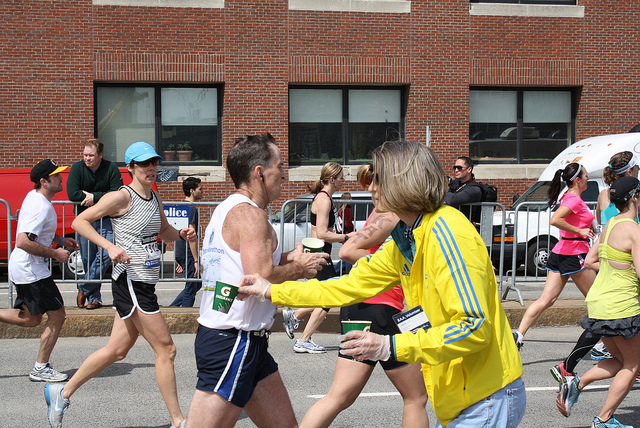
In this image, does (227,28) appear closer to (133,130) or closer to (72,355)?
(133,130)

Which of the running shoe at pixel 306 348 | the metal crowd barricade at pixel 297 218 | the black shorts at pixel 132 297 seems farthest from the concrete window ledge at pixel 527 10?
the black shorts at pixel 132 297

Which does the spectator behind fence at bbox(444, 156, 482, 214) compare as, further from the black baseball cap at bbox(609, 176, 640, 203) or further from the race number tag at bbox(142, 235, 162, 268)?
the race number tag at bbox(142, 235, 162, 268)

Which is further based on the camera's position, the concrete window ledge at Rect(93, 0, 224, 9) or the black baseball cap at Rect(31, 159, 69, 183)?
the concrete window ledge at Rect(93, 0, 224, 9)

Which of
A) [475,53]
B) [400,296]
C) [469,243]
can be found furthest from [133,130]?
[469,243]

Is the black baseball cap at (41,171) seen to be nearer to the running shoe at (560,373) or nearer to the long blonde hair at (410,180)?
the long blonde hair at (410,180)

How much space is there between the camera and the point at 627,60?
62.8 ft

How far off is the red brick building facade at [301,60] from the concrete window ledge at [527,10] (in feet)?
0.11

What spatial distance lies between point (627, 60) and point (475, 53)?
4.18 metres

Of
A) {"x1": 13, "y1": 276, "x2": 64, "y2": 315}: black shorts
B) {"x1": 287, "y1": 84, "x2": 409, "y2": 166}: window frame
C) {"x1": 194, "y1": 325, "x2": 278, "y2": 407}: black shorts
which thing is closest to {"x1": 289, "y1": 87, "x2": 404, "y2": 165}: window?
{"x1": 287, "y1": 84, "x2": 409, "y2": 166}: window frame

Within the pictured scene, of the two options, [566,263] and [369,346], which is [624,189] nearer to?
[566,263]

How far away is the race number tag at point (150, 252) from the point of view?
16.5 feet

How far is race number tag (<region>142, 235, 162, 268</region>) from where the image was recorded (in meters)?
5.04

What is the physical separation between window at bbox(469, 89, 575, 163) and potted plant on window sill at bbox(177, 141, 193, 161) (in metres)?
7.25

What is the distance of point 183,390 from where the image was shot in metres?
6.15
